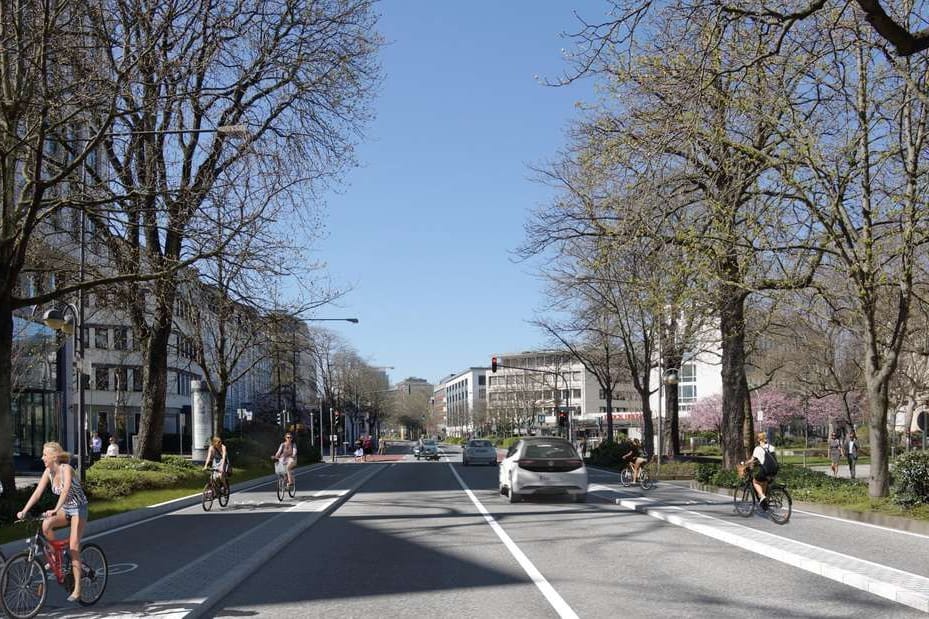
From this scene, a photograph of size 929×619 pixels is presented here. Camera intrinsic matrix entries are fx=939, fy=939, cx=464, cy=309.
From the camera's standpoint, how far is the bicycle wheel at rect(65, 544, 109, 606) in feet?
29.8

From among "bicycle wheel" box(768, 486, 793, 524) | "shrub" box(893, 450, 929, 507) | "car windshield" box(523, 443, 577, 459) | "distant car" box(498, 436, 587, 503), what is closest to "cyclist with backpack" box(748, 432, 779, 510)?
"bicycle wheel" box(768, 486, 793, 524)

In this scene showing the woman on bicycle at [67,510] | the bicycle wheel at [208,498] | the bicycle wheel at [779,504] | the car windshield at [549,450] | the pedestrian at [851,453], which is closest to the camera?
the woman on bicycle at [67,510]

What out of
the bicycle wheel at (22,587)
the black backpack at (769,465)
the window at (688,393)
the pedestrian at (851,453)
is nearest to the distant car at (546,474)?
the black backpack at (769,465)

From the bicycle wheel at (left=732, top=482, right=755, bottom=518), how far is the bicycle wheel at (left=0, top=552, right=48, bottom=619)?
1301 cm

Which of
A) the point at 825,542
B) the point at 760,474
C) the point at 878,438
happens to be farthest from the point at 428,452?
the point at 825,542

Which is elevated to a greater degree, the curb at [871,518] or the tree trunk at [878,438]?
the tree trunk at [878,438]

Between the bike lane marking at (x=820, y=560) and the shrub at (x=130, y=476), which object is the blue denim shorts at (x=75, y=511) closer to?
the bike lane marking at (x=820, y=560)

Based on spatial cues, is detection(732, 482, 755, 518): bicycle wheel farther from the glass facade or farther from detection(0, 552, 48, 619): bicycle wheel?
the glass facade

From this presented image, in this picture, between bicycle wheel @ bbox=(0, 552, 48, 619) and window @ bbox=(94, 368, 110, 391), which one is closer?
bicycle wheel @ bbox=(0, 552, 48, 619)

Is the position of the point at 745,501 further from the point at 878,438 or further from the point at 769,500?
the point at 878,438

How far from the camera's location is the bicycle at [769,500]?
16.8 m

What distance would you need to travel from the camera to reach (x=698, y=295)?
19.7 meters

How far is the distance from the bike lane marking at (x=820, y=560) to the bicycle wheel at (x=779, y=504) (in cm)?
88

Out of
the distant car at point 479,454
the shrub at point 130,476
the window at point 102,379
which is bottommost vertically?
the distant car at point 479,454
